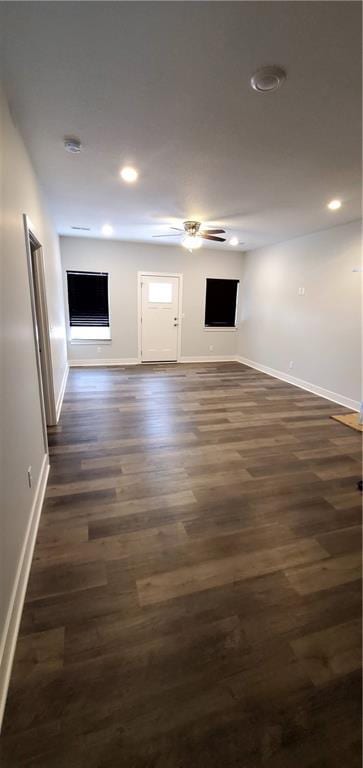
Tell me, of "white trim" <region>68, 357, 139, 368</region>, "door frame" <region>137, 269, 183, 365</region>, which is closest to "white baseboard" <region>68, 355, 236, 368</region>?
"white trim" <region>68, 357, 139, 368</region>

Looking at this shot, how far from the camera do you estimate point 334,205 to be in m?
3.54

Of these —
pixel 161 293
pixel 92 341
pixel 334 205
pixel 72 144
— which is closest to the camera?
pixel 72 144

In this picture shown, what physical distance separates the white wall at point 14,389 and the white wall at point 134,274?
3823 millimetres

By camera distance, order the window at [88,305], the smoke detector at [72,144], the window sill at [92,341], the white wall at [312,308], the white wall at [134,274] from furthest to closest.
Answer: the window sill at [92,341]
the window at [88,305]
the white wall at [134,274]
the white wall at [312,308]
the smoke detector at [72,144]

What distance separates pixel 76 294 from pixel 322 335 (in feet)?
15.4

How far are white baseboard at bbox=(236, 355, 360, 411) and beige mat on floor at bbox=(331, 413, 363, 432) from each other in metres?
0.31

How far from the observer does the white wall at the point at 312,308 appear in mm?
4336

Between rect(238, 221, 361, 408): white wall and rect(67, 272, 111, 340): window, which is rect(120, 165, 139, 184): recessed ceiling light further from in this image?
rect(67, 272, 111, 340): window

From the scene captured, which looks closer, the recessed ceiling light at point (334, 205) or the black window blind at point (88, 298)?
the recessed ceiling light at point (334, 205)

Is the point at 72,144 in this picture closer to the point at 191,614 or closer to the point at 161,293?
the point at 191,614

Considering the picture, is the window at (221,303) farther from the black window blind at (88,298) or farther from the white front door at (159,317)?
the black window blind at (88,298)

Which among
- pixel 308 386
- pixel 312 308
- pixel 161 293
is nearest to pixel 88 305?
pixel 161 293

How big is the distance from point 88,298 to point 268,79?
5296mm

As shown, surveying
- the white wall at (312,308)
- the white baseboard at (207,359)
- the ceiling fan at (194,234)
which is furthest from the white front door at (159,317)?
the ceiling fan at (194,234)
